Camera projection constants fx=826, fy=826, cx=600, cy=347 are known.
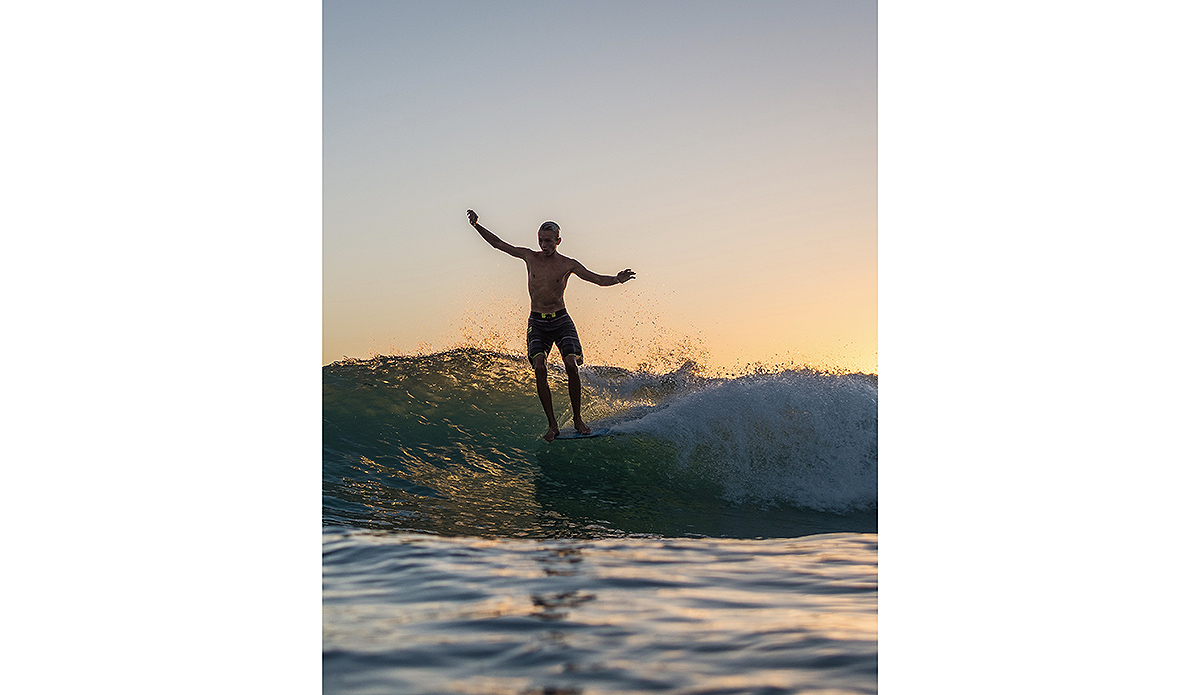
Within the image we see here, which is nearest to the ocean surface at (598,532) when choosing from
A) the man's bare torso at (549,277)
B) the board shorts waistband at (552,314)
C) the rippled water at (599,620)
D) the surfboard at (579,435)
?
the rippled water at (599,620)

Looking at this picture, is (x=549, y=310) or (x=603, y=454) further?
(x=603, y=454)

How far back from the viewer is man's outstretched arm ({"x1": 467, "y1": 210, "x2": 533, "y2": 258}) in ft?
Result: 17.2

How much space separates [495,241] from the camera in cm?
564

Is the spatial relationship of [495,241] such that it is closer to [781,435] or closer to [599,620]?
[781,435]

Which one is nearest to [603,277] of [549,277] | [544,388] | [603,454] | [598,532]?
[549,277]

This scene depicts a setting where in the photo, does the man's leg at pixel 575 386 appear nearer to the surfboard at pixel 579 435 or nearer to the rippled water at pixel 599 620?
the surfboard at pixel 579 435

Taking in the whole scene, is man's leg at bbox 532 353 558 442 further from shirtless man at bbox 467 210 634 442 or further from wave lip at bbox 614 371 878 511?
wave lip at bbox 614 371 878 511

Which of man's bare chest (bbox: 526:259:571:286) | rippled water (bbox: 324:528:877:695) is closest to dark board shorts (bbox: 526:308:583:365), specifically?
man's bare chest (bbox: 526:259:571:286)

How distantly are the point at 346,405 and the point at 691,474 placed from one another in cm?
317

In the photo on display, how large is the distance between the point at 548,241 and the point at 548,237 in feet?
0.09

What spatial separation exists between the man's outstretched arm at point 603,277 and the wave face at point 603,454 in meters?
1.33

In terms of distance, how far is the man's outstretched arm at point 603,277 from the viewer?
513 cm

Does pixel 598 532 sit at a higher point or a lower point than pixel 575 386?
lower
